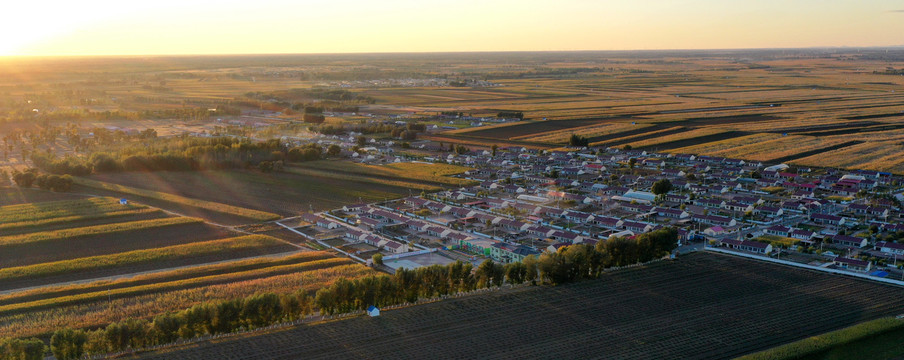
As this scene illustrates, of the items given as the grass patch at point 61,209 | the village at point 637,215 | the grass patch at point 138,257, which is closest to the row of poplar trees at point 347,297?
the village at point 637,215

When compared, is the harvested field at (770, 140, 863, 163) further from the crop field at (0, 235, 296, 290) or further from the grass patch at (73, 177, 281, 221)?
the crop field at (0, 235, 296, 290)

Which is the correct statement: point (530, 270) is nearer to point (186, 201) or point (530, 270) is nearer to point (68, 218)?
point (186, 201)

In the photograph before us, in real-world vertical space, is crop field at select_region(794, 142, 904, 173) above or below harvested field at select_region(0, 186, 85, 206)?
below

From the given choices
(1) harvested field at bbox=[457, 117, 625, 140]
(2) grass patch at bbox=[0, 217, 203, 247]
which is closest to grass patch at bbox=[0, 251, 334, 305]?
(2) grass patch at bbox=[0, 217, 203, 247]

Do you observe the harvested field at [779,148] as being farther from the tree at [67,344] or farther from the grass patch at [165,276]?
the tree at [67,344]

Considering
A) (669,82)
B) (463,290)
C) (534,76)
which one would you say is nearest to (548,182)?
(463,290)
